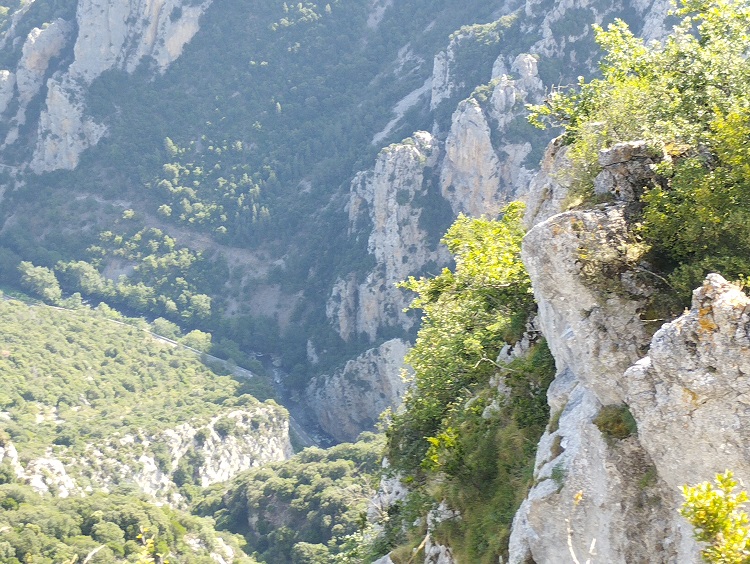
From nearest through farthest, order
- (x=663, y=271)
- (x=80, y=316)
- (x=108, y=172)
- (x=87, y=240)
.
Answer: (x=663, y=271) → (x=80, y=316) → (x=87, y=240) → (x=108, y=172)

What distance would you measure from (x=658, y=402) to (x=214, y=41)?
12741 centimetres

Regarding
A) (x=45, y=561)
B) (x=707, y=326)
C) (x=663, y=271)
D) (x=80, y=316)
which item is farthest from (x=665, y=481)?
(x=80, y=316)

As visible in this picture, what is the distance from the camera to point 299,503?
62.6 meters

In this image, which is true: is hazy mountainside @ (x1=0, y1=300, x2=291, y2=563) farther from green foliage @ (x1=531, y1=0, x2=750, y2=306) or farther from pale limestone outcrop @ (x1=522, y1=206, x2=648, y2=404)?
pale limestone outcrop @ (x1=522, y1=206, x2=648, y2=404)

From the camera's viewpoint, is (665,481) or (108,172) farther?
(108,172)

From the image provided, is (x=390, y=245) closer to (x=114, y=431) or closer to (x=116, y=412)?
(x=116, y=412)

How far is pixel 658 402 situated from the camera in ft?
→ 36.9

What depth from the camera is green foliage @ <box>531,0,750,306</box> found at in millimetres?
12539

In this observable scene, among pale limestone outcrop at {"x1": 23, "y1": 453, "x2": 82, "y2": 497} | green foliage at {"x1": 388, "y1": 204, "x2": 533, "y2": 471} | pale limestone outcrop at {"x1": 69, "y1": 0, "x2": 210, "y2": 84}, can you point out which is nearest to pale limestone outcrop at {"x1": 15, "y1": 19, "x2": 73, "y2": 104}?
pale limestone outcrop at {"x1": 69, "y1": 0, "x2": 210, "y2": 84}

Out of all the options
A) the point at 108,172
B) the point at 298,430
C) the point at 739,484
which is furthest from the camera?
the point at 108,172

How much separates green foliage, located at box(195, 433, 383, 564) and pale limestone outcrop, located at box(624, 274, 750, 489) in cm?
3981

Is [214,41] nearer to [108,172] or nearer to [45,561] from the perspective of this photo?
[108,172]

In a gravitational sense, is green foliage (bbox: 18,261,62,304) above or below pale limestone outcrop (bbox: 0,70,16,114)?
below

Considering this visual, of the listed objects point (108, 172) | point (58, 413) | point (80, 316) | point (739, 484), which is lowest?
point (739, 484)
